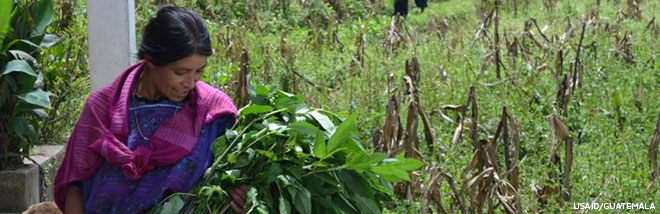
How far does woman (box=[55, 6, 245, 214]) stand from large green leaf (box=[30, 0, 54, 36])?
1.66 metres

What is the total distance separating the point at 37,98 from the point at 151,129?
1574 millimetres

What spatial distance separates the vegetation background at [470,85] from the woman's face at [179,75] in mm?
1738

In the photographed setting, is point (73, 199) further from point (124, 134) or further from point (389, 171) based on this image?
point (389, 171)

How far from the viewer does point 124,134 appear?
314cm

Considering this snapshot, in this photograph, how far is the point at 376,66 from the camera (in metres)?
7.73

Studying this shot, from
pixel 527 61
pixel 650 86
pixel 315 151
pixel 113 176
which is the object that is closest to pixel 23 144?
pixel 113 176

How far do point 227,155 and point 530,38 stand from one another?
18.7 ft

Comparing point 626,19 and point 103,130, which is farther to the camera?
point 626,19

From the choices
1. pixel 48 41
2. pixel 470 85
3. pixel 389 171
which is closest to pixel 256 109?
pixel 389 171

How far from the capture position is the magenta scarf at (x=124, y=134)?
309cm

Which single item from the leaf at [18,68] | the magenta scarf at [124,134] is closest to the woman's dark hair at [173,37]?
the magenta scarf at [124,134]

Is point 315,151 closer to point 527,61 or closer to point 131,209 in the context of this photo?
point 131,209

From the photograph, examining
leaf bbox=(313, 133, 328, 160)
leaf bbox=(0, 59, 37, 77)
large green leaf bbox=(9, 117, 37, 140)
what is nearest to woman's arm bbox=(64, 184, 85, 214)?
leaf bbox=(313, 133, 328, 160)

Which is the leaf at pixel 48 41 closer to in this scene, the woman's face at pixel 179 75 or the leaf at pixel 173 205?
the woman's face at pixel 179 75
